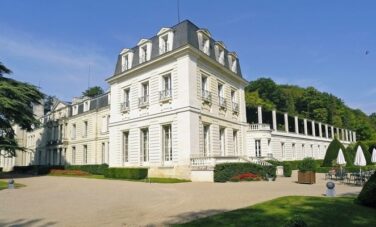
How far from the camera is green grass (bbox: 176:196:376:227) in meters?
6.44

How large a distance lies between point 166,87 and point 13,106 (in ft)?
39.8

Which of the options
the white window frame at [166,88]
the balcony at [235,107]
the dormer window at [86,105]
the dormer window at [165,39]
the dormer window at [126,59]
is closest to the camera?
the white window frame at [166,88]

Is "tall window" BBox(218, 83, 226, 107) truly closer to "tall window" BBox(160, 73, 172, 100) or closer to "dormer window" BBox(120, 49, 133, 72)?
"tall window" BBox(160, 73, 172, 100)

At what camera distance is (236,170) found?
59.5 feet

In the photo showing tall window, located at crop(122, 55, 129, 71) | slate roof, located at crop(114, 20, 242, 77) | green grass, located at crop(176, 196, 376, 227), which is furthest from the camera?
tall window, located at crop(122, 55, 129, 71)

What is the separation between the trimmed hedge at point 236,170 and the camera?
17766 mm

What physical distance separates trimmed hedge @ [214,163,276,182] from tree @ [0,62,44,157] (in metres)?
16.3

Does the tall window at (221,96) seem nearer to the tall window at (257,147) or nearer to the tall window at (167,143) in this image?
the tall window at (167,143)

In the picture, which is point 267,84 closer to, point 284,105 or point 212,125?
point 284,105

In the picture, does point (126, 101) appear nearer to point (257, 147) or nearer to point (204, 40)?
point (204, 40)

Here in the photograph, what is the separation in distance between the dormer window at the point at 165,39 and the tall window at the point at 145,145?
575 centimetres

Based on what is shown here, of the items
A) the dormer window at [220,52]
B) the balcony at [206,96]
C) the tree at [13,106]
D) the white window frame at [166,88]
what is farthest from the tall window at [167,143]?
the tree at [13,106]

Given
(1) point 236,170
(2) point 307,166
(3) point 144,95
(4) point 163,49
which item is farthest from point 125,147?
(2) point 307,166

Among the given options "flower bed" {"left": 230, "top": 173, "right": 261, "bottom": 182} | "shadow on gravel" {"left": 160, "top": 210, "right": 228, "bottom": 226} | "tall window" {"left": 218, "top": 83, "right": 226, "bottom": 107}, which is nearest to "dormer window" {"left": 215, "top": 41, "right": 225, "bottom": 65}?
"tall window" {"left": 218, "top": 83, "right": 226, "bottom": 107}
